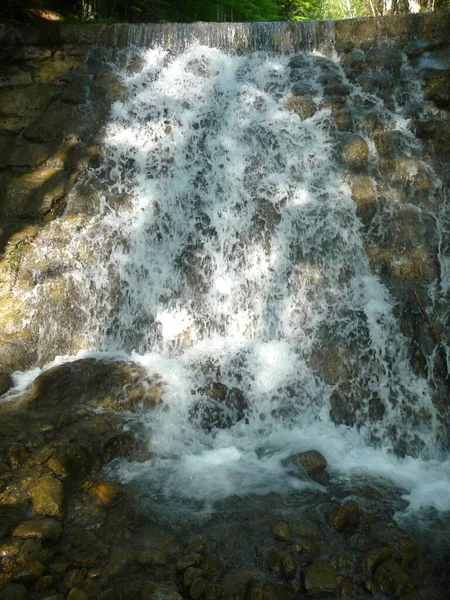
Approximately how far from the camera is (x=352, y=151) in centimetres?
764

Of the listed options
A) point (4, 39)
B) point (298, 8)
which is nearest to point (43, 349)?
point (4, 39)

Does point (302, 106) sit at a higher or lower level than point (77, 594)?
higher

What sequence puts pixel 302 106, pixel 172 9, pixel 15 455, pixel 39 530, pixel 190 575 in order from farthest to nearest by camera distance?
pixel 172 9
pixel 302 106
pixel 15 455
pixel 39 530
pixel 190 575

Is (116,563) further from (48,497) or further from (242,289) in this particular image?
(242,289)

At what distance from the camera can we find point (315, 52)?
9602 millimetres

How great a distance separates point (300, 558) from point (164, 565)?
0.96m

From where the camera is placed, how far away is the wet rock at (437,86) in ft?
26.2

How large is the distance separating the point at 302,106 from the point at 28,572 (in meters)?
8.15

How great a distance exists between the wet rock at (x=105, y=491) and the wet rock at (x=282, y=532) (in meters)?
1.34

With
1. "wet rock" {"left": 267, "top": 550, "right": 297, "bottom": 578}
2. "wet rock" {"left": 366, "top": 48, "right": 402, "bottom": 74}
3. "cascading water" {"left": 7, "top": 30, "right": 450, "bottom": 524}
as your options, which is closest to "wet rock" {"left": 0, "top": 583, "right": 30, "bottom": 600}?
"cascading water" {"left": 7, "top": 30, "right": 450, "bottom": 524}

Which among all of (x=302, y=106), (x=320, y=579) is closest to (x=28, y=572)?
(x=320, y=579)

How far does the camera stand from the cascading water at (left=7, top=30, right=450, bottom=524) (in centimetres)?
479

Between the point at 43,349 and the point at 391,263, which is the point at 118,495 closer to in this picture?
the point at 43,349

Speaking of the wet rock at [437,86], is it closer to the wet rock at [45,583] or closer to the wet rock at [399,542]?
the wet rock at [399,542]
